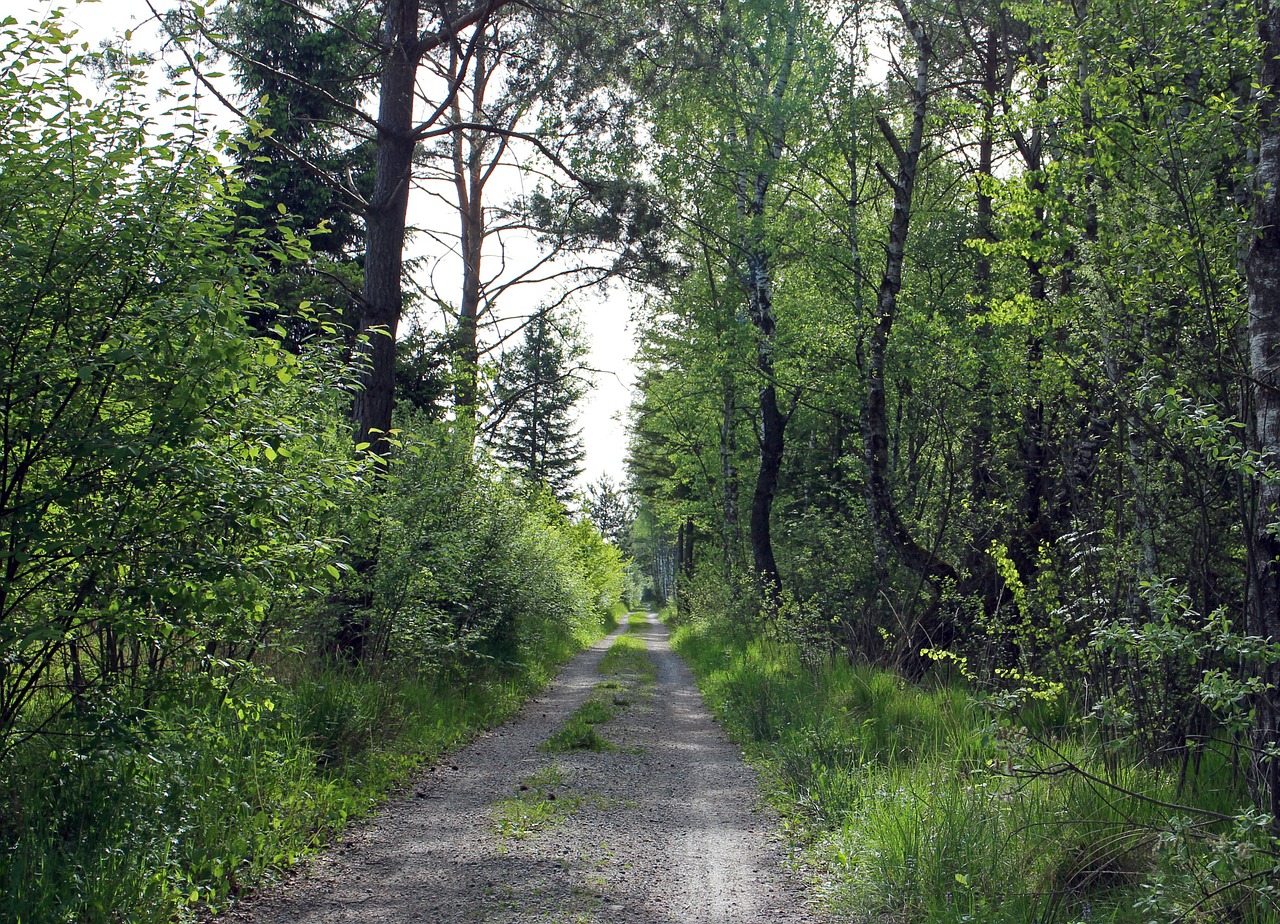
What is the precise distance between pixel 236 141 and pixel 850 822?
17.9 ft

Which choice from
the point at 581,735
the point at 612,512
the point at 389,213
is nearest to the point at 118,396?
the point at 581,735

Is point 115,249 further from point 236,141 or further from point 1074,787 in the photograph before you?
point 1074,787

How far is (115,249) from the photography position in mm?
4004

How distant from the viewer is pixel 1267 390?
4035mm

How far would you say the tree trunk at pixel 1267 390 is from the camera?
392 cm

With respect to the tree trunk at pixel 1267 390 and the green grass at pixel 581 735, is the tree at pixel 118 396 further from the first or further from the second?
the green grass at pixel 581 735

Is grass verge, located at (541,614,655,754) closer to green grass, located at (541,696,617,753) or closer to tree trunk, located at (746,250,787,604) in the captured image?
green grass, located at (541,696,617,753)

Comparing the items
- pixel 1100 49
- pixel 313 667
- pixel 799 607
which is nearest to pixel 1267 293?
pixel 1100 49

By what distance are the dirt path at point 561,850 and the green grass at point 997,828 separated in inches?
17.3

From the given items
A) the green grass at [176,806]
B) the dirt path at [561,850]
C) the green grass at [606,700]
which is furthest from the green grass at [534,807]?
the green grass at [606,700]

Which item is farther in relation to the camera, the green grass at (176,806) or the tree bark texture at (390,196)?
the tree bark texture at (390,196)

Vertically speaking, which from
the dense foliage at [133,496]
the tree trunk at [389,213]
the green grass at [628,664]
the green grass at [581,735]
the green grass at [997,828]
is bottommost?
the green grass at [628,664]

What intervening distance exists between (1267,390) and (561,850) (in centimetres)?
474

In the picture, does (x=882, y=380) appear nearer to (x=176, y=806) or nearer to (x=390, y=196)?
(x=390, y=196)
